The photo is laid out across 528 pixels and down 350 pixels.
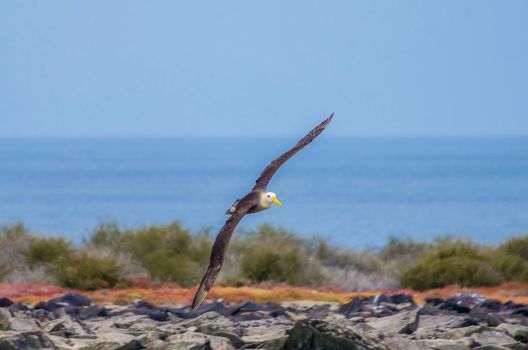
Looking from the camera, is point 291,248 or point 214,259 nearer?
point 214,259

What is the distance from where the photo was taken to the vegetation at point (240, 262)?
93.0 ft

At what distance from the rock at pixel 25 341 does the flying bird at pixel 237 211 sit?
2.05m

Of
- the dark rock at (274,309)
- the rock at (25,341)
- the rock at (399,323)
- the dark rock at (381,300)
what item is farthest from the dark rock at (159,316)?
the rock at (25,341)

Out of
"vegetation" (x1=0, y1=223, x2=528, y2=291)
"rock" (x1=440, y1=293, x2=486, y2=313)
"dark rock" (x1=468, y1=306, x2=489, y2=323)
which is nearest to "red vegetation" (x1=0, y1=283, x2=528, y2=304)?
"vegetation" (x1=0, y1=223, x2=528, y2=291)

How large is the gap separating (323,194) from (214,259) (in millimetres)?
118251

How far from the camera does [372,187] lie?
144 meters

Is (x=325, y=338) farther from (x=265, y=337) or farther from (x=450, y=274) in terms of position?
(x=450, y=274)

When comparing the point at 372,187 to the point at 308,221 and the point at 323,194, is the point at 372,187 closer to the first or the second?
the point at 323,194

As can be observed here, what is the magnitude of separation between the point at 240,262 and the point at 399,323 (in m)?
14.0

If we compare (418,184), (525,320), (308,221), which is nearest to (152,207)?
(308,221)

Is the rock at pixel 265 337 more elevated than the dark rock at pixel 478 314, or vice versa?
the rock at pixel 265 337

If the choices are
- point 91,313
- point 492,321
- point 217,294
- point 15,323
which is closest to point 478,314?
point 492,321

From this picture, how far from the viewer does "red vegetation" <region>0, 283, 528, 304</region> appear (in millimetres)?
23625

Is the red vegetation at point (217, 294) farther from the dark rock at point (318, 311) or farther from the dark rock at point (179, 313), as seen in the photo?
the dark rock at point (179, 313)
